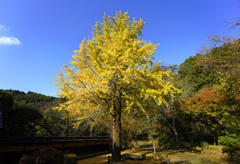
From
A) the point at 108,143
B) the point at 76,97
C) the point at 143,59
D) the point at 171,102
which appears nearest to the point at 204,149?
the point at 171,102

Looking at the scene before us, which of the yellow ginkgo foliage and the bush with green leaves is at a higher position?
the yellow ginkgo foliage

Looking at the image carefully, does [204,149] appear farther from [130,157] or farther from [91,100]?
[91,100]

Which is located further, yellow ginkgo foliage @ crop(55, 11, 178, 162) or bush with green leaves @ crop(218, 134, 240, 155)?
bush with green leaves @ crop(218, 134, 240, 155)

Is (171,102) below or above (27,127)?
above

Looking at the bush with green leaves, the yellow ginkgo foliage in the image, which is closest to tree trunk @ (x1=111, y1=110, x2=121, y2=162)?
the yellow ginkgo foliage

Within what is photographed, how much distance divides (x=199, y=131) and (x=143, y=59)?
15380mm

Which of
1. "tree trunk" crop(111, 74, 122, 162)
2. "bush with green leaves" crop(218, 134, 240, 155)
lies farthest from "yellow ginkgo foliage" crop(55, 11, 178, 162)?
"bush with green leaves" crop(218, 134, 240, 155)

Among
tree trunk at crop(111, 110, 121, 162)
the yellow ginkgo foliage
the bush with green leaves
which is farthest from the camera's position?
the bush with green leaves

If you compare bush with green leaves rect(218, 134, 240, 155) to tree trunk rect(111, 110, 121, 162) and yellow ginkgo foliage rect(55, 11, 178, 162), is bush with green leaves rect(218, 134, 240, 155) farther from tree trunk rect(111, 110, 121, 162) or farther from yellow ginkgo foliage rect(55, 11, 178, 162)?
tree trunk rect(111, 110, 121, 162)

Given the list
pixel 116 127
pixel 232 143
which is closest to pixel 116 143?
pixel 116 127

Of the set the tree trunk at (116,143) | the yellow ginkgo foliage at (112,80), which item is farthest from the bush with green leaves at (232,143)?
the tree trunk at (116,143)

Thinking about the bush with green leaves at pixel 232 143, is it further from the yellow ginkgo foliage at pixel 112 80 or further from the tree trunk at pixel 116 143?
the tree trunk at pixel 116 143

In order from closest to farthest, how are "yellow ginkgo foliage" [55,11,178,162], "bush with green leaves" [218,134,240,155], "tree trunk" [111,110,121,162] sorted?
"yellow ginkgo foliage" [55,11,178,162], "tree trunk" [111,110,121,162], "bush with green leaves" [218,134,240,155]

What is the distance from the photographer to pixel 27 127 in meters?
11.8
